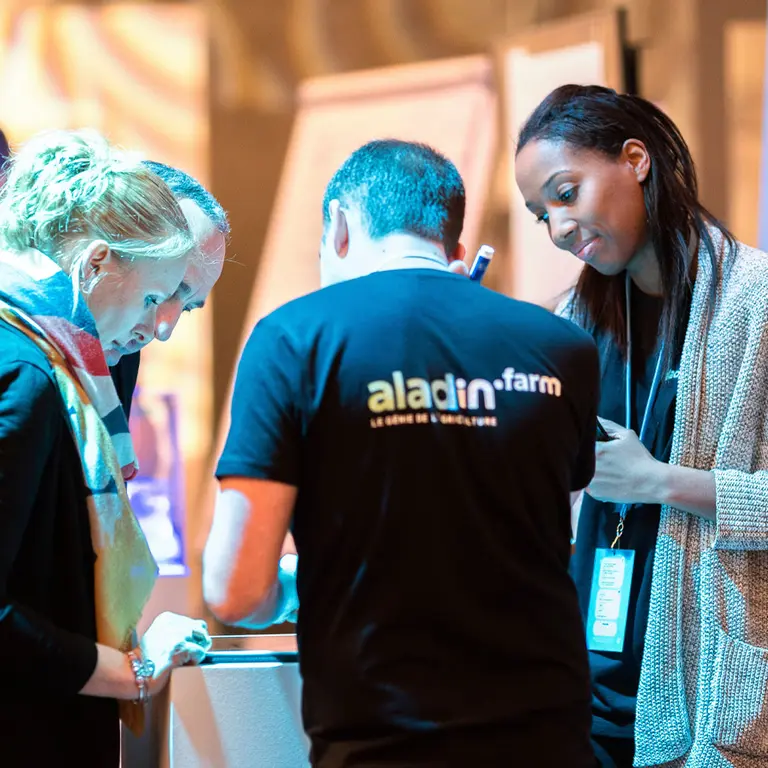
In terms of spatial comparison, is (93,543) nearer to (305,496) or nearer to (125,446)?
(125,446)

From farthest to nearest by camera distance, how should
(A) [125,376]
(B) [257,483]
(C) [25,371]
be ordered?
(A) [125,376] < (C) [25,371] < (B) [257,483]

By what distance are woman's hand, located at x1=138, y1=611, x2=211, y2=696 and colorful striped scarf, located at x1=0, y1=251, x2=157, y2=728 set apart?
0.04m

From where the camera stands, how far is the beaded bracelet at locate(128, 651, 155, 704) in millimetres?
1285

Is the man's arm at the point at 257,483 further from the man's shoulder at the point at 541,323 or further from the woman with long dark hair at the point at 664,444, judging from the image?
the woman with long dark hair at the point at 664,444

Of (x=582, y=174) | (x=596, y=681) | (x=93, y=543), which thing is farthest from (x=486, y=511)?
(x=582, y=174)

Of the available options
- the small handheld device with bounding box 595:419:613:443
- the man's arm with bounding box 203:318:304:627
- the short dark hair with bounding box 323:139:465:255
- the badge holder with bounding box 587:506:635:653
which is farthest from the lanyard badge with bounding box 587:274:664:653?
the man's arm with bounding box 203:318:304:627

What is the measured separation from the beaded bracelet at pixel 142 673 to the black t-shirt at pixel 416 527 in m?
0.28

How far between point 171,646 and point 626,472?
2.42ft

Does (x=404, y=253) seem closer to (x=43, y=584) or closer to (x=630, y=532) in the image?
(x=43, y=584)

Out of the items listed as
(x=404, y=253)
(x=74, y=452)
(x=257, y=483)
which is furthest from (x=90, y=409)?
(x=404, y=253)

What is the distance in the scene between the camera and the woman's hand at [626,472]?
156cm

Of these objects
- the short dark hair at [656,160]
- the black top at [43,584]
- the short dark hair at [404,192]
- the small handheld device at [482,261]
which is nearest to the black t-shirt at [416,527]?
the short dark hair at [404,192]

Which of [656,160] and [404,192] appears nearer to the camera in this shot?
[404,192]

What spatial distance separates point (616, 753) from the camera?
164 cm
